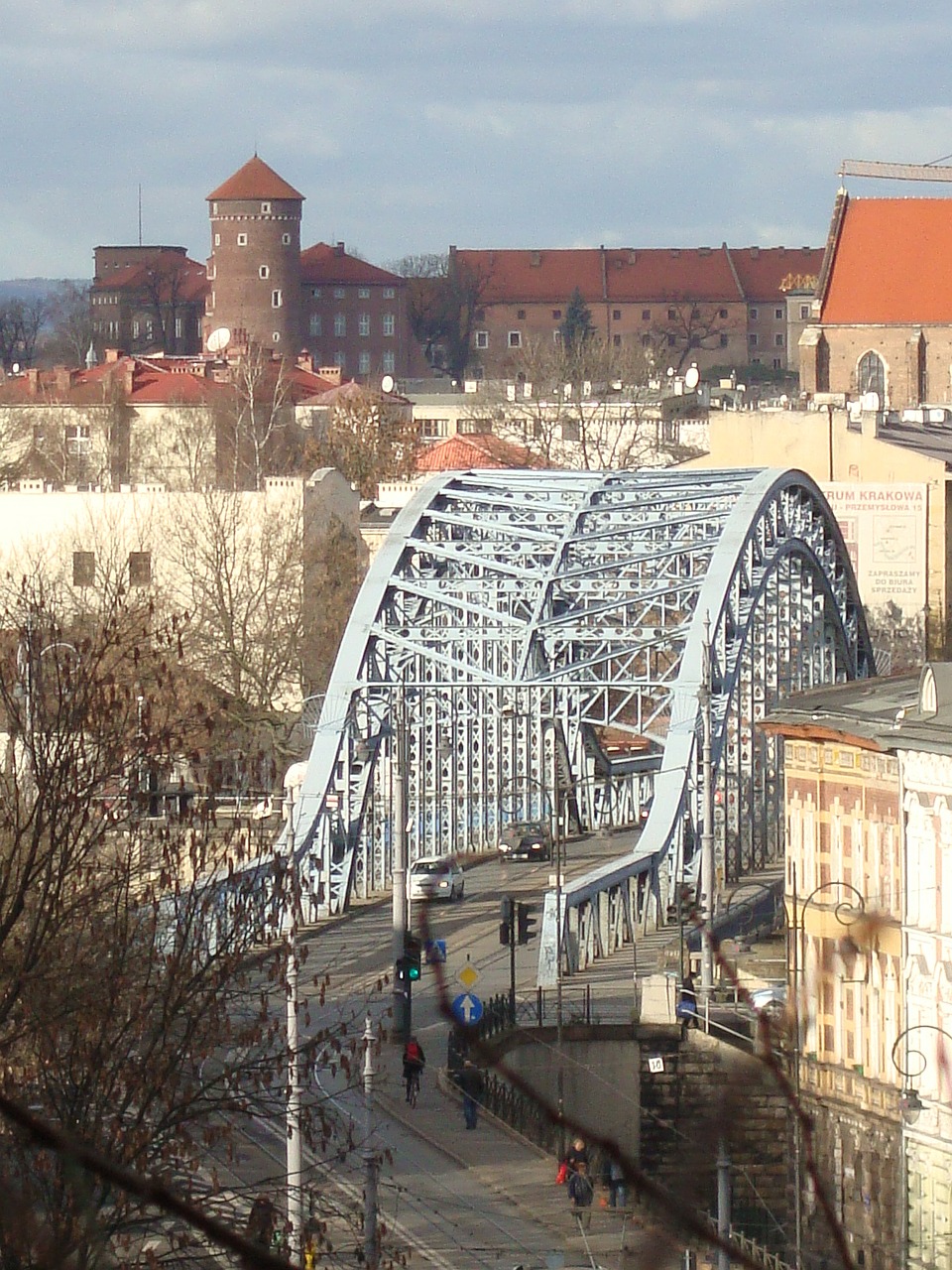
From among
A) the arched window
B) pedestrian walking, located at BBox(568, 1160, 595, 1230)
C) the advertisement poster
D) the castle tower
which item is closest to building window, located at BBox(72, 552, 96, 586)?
the advertisement poster

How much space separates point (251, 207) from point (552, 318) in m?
28.8

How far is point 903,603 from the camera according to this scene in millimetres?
72750

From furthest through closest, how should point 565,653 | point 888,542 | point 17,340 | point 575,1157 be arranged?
point 17,340, point 888,542, point 565,653, point 575,1157

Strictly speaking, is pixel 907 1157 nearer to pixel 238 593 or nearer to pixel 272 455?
pixel 238 593

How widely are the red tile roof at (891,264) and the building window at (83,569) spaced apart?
58272mm

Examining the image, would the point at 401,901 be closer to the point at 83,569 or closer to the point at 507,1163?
the point at 507,1163

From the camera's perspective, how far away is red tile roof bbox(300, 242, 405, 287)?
174m

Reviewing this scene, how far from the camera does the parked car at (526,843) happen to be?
47.2m

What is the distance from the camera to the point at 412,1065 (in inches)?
1169

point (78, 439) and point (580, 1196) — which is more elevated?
point (78, 439)

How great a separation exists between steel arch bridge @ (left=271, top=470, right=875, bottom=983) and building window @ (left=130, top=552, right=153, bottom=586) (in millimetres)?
18531

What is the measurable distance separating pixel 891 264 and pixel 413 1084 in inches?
3859

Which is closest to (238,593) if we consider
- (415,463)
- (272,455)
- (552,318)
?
(415,463)

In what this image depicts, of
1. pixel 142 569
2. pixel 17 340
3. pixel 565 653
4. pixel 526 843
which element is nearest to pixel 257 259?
pixel 17 340
